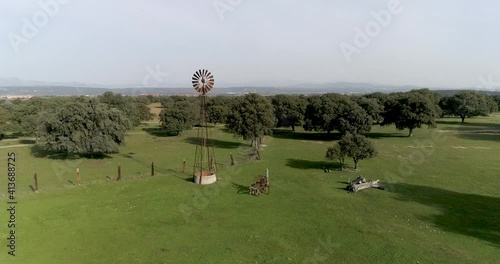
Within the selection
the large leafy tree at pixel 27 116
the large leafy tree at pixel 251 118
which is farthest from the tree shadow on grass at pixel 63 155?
the large leafy tree at pixel 251 118

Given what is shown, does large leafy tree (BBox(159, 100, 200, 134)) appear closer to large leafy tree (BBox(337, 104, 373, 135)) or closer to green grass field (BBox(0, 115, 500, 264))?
green grass field (BBox(0, 115, 500, 264))

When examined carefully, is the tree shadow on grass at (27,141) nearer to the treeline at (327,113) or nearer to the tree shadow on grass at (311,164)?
the treeline at (327,113)

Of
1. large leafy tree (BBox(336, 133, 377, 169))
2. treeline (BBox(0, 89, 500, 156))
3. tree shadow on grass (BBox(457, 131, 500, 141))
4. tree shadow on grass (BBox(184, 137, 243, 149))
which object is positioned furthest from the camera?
tree shadow on grass (BBox(457, 131, 500, 141))

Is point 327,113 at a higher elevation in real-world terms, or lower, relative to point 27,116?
higher

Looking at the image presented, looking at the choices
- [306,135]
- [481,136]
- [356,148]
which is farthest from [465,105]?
[356,148]
